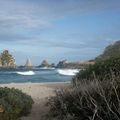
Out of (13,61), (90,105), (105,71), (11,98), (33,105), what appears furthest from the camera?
(13,61)

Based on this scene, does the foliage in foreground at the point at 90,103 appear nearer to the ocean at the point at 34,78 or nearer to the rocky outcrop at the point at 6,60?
the ocean at the point at 34,78

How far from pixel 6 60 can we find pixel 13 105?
99.1m

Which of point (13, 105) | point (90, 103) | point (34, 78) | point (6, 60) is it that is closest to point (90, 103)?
point (90, 103)

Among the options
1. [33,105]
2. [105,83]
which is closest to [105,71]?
[33,105]

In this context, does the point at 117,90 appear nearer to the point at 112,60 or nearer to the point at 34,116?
the point at 34,116

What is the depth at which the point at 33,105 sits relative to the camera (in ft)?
42.3

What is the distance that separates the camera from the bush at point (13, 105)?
10625 mm

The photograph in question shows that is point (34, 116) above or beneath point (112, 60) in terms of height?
beneath

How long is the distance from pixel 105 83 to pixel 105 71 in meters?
4.24

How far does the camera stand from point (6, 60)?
109438mm

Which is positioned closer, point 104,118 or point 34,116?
point 104,118

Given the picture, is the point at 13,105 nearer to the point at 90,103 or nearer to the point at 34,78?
the point at 90,103

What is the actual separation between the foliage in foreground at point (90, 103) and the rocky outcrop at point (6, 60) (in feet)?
317

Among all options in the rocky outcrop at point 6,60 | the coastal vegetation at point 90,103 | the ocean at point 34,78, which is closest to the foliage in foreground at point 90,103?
the coastal vegetation at point 90,103
